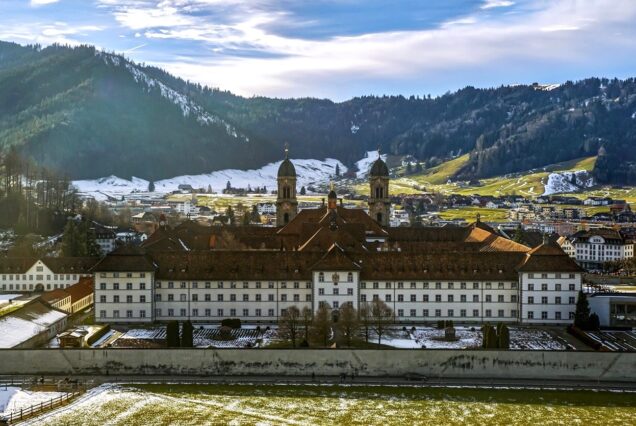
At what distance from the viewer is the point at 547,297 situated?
69.1m

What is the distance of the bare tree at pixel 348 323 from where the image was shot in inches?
2393

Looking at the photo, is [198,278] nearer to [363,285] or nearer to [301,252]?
[301,252]

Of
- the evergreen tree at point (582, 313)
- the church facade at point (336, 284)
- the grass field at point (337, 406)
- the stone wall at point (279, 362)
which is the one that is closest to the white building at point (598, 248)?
the church facade at point (336, 284)

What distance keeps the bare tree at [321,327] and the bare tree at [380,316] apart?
4.02 meters

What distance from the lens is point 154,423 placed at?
43.2m

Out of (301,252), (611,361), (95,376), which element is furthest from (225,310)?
(611,361)

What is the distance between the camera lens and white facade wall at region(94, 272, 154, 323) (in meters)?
69.0

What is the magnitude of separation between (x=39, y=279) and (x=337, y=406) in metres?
54.3

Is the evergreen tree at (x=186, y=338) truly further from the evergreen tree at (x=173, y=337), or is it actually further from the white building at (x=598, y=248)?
the white building at (x=598, y=248)

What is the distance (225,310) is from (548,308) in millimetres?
27988

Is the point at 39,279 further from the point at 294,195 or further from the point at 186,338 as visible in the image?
the point at 186,338

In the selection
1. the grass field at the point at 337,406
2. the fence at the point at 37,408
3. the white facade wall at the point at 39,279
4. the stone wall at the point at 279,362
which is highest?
the white facade wall at the point at 39,279

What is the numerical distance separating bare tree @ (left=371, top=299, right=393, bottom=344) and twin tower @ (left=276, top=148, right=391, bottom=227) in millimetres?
38325

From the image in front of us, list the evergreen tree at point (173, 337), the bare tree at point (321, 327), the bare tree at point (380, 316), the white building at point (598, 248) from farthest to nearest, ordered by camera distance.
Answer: the white building at point (598, 248), the bare tree at point (380, 316), the bare tree at point (321, 327), the evergreen tree at point (173, 337)
